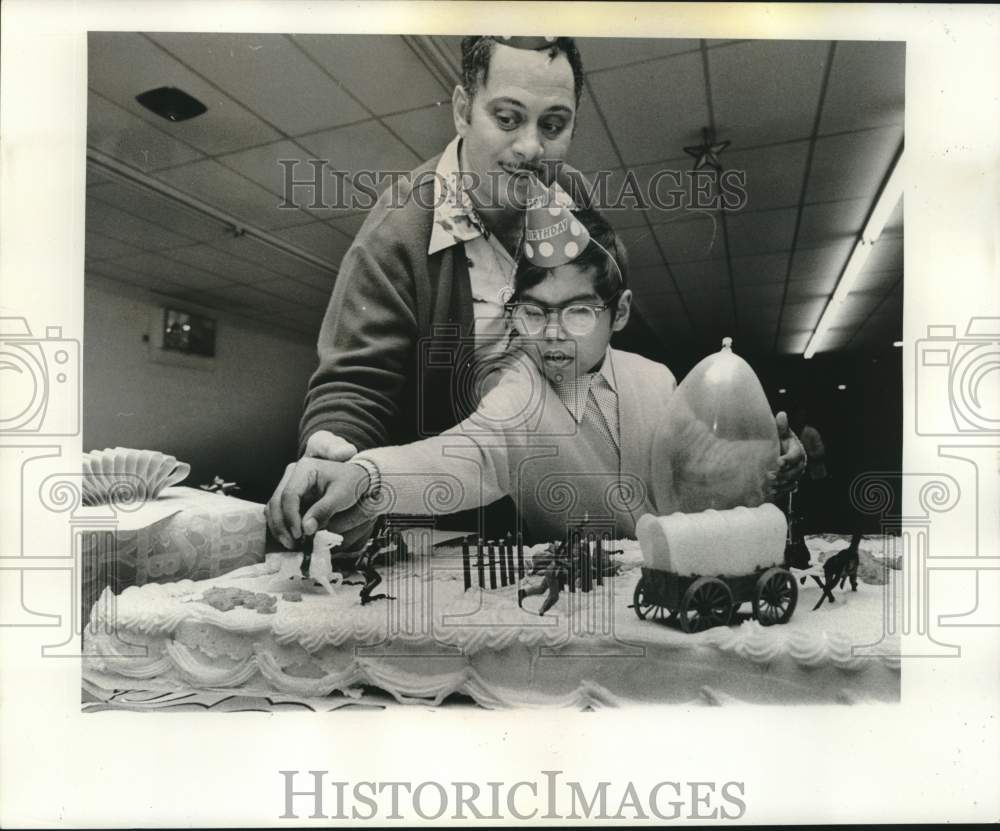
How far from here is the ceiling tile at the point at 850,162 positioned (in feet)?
7.14

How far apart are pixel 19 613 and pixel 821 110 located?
9.75 ft

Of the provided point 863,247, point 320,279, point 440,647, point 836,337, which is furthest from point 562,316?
point 440,647

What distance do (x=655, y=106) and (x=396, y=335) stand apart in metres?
1.08

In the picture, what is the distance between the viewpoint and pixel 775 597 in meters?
2.18

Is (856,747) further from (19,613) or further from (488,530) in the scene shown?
(19,613)

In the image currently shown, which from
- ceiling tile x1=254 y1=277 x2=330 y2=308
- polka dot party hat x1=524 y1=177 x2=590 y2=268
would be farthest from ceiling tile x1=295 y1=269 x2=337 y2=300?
polka dot party hat x1=524 y1=177 x2=590 y2=268

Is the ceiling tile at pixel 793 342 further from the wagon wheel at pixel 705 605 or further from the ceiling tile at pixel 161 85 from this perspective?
the ceiling tile at pixel 161 85

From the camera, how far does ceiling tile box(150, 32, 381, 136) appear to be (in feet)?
6.93

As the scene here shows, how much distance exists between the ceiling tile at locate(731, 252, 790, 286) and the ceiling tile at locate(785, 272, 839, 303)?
6 cm

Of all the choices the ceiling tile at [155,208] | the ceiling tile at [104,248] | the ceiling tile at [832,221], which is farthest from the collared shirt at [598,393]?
the ceiling tile at [104,248]

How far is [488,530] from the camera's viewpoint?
7.13 ft

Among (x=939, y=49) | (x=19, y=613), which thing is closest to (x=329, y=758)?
(x=19, y=613)

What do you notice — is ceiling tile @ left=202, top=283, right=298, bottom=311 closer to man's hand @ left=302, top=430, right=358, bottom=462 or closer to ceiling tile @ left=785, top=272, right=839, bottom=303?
man's hand @ left=302, top=430, right=358, bottom=462
